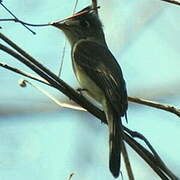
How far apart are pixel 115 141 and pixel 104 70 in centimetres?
85

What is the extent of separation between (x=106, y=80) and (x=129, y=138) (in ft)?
3.42

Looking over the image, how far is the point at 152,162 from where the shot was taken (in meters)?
2.16

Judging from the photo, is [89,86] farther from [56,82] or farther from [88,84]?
[56,82]

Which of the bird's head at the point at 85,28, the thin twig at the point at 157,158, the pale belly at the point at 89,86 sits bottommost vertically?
the thin twig at the point at 157,158

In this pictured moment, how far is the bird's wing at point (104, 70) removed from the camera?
3246 millimetres

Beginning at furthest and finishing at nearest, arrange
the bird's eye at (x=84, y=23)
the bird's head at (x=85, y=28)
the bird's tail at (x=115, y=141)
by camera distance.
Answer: the bird's eye at (x=84, y=23)
the bird's head at (x=85, y=28)
the bird's tail at (x=115, y=141)

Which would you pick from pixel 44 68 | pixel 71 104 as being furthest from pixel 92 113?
pixel 44 68

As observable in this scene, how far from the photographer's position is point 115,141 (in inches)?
111

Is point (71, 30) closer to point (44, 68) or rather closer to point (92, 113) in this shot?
point (92, 113)

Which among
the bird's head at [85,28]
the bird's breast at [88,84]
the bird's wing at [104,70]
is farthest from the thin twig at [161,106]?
the bird's head at [85,28]

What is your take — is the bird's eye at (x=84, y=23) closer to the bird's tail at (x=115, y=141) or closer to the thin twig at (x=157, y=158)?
the bird's tail at (x=115, y=141)

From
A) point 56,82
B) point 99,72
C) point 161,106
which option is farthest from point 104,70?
point 56,82

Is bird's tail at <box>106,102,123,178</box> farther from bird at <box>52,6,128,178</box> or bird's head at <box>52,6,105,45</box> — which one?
bird's head at <box>52,6,105,45</box>

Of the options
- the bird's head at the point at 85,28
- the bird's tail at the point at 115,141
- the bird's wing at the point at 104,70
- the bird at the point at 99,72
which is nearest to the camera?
the bird's tail at the point at 115,141
